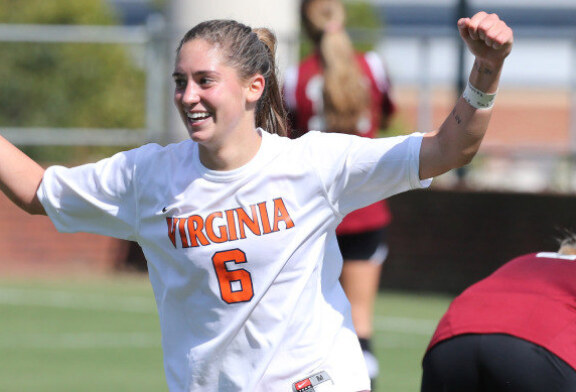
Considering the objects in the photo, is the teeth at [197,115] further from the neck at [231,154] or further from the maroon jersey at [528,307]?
the maroon jersey at [528,307]

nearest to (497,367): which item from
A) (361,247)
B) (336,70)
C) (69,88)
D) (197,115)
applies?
(197,115)

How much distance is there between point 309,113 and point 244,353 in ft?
11.2

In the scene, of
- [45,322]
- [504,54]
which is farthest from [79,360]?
[504,54]

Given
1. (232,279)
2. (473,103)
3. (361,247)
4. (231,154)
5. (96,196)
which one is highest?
(473,103)

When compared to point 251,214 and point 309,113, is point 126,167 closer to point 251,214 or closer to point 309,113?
point 251,214

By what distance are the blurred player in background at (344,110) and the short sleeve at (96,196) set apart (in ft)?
9.16

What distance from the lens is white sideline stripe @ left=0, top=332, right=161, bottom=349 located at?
9.50 metres

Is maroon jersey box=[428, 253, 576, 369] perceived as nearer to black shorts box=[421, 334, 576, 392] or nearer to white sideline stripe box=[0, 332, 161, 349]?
black shorts box=[421, 334, 576, 392]

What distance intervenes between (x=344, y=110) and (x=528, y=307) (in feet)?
9.65

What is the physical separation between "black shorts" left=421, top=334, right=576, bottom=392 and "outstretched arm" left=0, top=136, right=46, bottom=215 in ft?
4.68

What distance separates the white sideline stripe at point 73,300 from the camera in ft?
38.0

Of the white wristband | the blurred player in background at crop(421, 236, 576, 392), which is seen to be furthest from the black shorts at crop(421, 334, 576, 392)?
the white wristband

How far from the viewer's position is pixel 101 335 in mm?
10031

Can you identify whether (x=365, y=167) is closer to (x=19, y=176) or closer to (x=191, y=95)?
(x=191, y=95)
